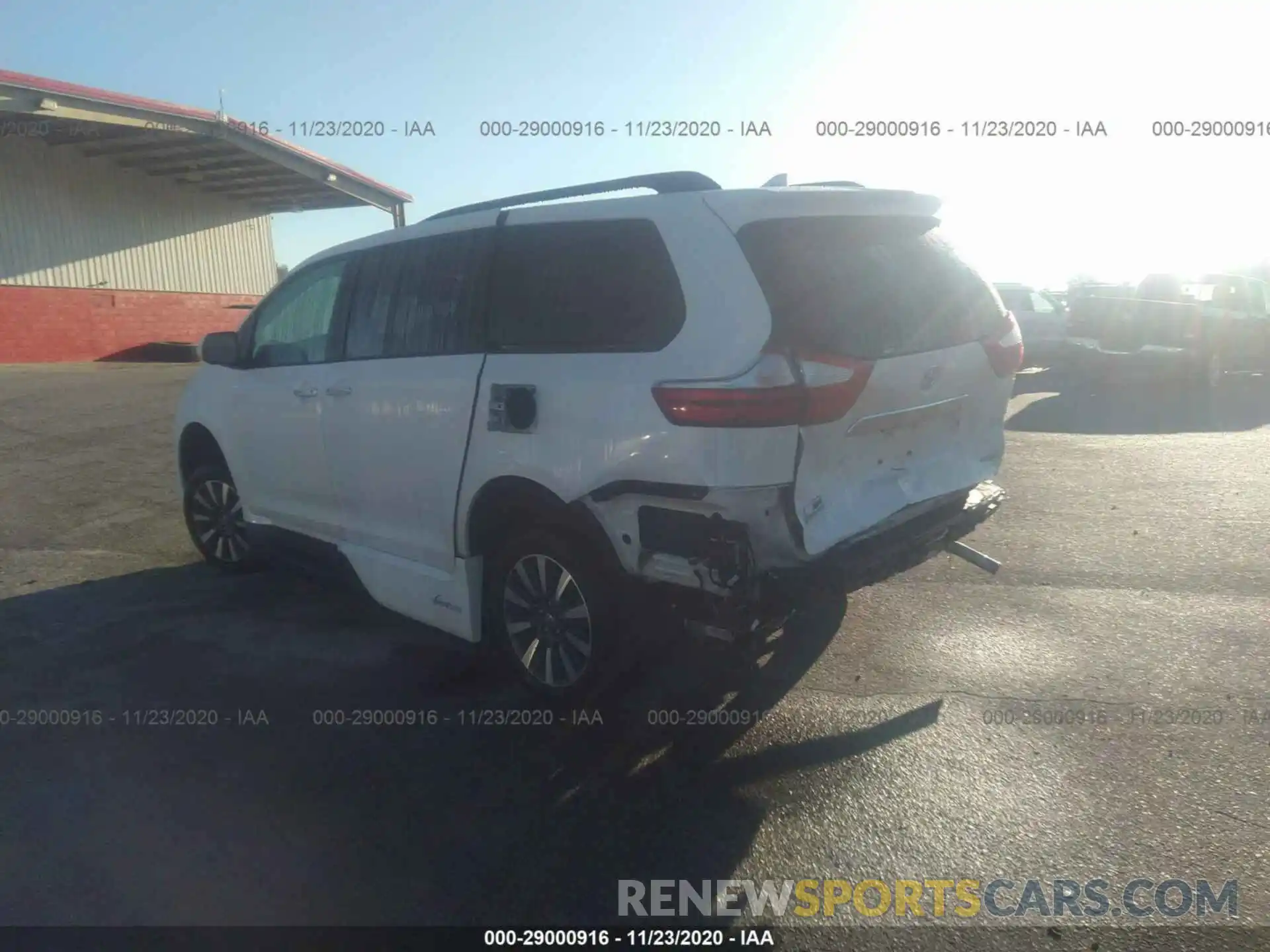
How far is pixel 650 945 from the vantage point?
3.01 metres

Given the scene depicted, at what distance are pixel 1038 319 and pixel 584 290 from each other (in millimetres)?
14679

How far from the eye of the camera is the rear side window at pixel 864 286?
377cm

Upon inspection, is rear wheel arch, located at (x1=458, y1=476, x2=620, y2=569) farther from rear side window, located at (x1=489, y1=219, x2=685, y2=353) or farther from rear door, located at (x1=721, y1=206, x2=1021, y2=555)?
rear door, located at (x1=721, y1=206, x2=1021, y2=555)

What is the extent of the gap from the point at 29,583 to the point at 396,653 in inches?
122

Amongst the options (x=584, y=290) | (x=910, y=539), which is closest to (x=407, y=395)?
(x=584, y=290)

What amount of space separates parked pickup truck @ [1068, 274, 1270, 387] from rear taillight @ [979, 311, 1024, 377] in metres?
10.5

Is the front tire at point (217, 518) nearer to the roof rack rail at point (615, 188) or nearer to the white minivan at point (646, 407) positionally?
the white minivan at point (646, 407)

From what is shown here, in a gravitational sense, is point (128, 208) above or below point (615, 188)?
above

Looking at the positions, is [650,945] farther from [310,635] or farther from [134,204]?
[134,204]

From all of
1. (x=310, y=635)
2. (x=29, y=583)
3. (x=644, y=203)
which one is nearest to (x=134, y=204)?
(x=29, y=583)

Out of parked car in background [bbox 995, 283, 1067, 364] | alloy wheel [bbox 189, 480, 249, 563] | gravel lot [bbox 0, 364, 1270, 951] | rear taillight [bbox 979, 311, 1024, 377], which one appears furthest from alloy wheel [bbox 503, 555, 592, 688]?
parked car in background [bbox 995, 283, 1067, 364]

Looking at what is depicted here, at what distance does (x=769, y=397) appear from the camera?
11.7ft

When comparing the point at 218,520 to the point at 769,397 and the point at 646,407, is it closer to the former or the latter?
the point at 646,407

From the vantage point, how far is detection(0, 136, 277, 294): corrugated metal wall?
21.3 metres
